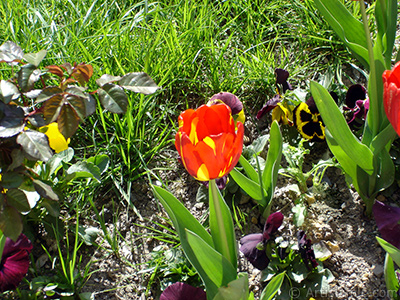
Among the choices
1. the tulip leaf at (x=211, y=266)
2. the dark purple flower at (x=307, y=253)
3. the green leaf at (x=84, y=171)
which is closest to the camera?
the tulip leaf at (x=211, y=266)

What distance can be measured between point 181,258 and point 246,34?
1.27m

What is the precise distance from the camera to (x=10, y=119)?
3.45 feet

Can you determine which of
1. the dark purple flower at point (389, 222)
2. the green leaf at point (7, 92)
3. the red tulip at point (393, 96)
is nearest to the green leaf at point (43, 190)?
the green leaf at point (7, 92)

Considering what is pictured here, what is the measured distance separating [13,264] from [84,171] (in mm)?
361

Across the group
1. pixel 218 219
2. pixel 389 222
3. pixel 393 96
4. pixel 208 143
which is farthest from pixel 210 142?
pixel 389 222

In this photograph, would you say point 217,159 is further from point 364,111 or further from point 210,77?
point 210,77

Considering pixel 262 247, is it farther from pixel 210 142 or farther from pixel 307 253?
pixel 210 142

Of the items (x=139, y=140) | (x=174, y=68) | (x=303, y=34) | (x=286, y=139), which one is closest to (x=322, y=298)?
(x=286, y=139)

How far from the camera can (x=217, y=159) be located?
1.01m

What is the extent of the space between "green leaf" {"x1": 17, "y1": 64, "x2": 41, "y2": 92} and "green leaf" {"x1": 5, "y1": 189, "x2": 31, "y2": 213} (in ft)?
0.86

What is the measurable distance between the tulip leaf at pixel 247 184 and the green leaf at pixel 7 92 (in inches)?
27.2

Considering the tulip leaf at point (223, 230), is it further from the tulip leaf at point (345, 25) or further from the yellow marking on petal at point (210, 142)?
the tulip leaf at point (345, 25)

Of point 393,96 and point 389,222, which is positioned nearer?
point 393,96

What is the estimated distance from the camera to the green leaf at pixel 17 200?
1.11 metres
